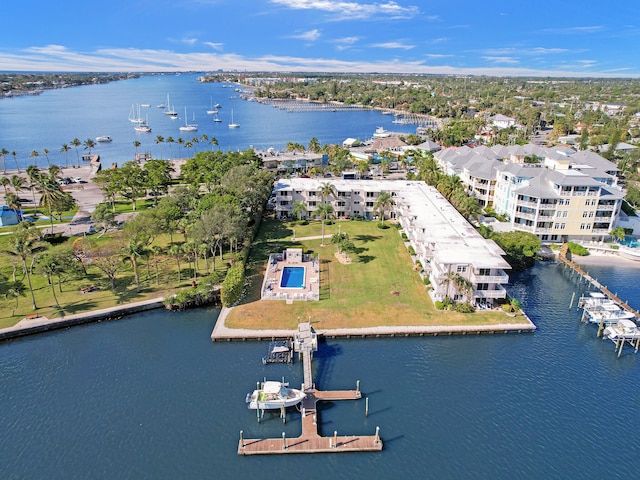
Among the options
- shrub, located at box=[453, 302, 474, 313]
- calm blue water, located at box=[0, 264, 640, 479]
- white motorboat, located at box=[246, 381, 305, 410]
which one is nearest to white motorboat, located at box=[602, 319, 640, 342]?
calm blue water, located at box=[0, 264, 640, 479]

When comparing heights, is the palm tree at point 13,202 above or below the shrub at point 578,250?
above

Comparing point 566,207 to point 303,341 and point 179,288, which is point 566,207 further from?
point 179,288

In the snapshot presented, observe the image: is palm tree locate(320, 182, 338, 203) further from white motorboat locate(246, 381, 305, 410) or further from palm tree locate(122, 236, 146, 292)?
white motorboat locate(246, 381, 305, 410)

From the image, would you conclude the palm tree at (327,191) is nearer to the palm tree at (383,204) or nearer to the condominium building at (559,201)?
the palm tree at (383,204)

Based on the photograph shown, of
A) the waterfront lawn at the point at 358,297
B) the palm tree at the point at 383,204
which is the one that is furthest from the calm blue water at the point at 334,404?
the palm tree at the point at 383,204

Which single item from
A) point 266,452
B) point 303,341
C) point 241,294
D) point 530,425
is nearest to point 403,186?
point 241,294

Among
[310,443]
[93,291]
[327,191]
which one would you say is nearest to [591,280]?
[327,191]
